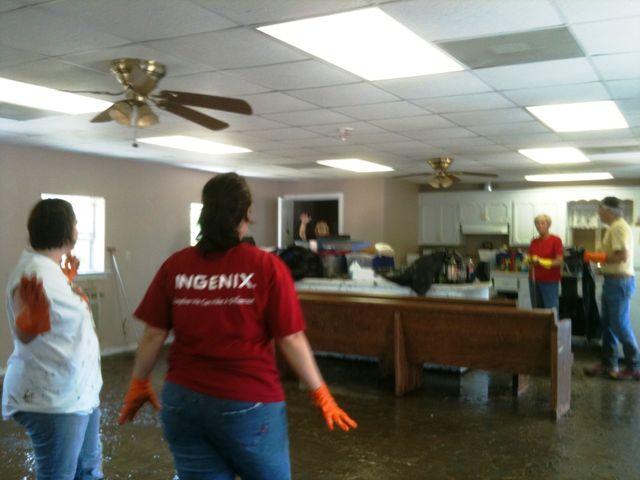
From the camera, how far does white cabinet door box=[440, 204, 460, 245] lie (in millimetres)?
9742

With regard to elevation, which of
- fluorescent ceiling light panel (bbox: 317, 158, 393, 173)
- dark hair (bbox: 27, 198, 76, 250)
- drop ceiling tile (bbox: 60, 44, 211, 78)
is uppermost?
drop ceiling tile (bbox: 60, 44, 211, 78)

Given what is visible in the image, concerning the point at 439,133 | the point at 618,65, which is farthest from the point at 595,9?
the point at 439,133

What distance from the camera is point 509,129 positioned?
512 centimetres

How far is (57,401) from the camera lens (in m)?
2.08

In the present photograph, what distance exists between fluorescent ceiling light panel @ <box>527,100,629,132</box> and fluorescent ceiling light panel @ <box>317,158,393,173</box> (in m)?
2.65

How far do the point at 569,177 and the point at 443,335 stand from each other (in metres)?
4.61

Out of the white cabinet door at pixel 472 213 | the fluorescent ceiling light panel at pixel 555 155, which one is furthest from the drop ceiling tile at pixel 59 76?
the white cabinet door at pixel 472 213

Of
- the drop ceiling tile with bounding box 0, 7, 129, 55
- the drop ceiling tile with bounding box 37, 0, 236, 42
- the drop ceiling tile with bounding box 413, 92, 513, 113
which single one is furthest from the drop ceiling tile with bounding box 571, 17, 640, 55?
the drop ceiling tile with bounding box 0, 7, 129, 55

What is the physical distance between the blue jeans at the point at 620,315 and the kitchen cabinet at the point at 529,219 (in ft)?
10.9

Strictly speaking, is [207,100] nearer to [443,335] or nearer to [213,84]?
[213,84]

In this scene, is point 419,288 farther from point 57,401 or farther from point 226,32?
point 57,401

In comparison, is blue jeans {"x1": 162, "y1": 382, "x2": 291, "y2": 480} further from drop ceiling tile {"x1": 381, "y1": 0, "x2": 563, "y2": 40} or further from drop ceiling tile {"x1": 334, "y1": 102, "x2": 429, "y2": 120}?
drop ceiling tile {"x1": 334, "y1": 102, "x2": 429, "y2": 120}

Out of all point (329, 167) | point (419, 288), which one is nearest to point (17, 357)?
point (419, 288)

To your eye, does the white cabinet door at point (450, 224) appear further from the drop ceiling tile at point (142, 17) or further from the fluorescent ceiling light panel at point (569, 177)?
the drop ceiling tile at point (142, 17)
